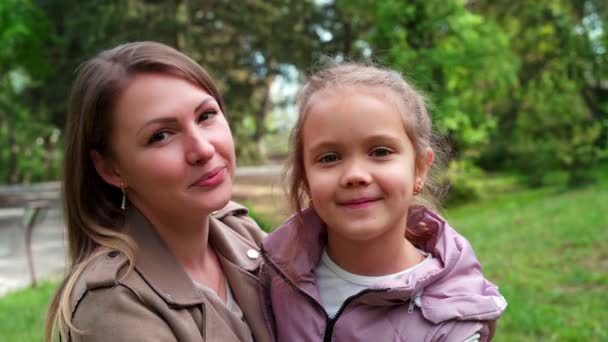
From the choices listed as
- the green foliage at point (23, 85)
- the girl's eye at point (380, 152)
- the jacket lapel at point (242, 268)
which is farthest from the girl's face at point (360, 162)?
the green foliage at point (23, 85)

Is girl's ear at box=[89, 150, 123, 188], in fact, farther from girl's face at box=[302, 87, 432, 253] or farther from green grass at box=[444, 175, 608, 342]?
green grass at box=[444, 175, 608, 342]

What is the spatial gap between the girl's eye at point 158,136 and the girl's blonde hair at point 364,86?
41cm

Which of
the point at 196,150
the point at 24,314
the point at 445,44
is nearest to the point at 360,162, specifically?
the point at 196,150

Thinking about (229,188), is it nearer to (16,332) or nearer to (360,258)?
(360,258)

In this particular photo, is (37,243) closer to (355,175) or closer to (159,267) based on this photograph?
(159,267)

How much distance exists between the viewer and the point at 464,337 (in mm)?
1604

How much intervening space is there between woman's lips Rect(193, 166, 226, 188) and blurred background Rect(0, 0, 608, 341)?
4.56m

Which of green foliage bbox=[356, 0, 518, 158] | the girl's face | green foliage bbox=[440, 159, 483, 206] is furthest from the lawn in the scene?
green foliage bbox=[440, 159, 483, 206]

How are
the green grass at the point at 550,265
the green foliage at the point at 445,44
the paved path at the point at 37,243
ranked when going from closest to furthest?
the green grass at the point at 550,265
the paved path at the point at 37,243
the green foliage at the point at 445,44

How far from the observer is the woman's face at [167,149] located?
5.78 ft

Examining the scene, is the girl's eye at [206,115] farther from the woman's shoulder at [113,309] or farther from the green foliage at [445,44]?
the green foliage at [445,44]

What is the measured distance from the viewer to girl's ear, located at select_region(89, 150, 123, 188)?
73.5 inches

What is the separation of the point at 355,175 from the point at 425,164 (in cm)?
33

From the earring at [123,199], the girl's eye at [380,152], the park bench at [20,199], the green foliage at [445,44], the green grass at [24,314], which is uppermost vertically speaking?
the girl's eye at [380,152]
